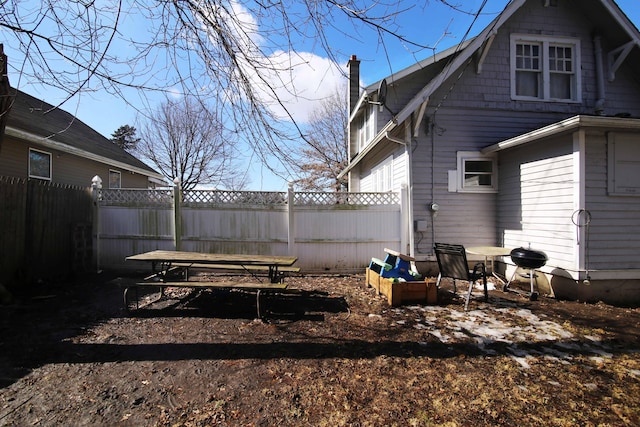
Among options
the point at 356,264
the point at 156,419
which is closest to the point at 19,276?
the point at 156,419

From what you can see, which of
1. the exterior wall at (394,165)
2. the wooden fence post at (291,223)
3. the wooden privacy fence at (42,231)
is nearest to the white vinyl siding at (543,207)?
the exterior wall at (394,165)

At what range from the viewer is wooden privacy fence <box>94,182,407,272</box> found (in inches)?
306

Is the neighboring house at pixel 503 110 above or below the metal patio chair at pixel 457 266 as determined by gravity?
above

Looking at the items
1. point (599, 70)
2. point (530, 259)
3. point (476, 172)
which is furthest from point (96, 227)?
point (599, 70)

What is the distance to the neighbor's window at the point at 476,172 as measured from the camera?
25.2 feet

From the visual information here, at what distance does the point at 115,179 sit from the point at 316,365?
14.3 meters

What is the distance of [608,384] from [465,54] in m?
7.01

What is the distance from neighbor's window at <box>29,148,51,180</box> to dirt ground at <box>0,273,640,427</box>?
636cm

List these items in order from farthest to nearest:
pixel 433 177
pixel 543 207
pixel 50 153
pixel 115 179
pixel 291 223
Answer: pixel 115 179, pixel 50 153, pixel 291 223, pixel 433 177, pixel 543 207

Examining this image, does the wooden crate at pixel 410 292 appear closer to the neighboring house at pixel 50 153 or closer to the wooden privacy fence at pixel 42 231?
the wooden privacy fence at pixel 42 231

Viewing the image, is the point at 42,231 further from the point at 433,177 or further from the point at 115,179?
the point at 433,177

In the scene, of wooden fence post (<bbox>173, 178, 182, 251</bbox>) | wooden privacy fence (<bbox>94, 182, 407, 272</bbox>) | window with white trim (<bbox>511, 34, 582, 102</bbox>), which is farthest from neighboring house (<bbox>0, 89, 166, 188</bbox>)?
window with white trim (<bbox>511, 34, 582, 102</bbox>)

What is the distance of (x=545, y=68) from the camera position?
25.6 ft

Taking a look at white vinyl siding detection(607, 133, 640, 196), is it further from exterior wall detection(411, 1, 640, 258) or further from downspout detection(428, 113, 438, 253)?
downspout detection(428, 113, 438, 253)
